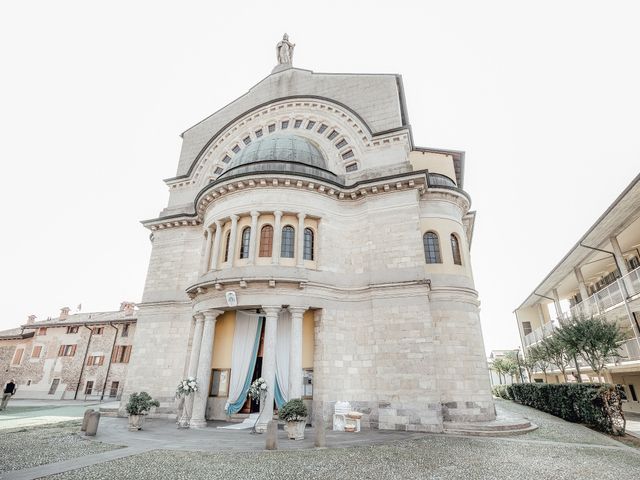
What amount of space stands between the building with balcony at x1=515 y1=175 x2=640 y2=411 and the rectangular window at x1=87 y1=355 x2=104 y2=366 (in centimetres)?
4012

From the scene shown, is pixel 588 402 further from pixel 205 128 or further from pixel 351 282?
pixel 205 128

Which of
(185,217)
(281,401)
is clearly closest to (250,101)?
(185,217)

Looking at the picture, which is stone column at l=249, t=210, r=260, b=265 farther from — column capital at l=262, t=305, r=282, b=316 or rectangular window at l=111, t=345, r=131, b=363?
rectangular window at l=111, t=345, r=131, b=363

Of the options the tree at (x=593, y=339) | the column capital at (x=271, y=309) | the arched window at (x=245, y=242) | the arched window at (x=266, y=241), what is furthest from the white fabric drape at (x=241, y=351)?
the tree at (x=593, y=339)

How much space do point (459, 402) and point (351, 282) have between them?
6.83 meters

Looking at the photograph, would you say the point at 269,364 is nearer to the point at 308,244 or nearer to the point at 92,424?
the point at 308,244

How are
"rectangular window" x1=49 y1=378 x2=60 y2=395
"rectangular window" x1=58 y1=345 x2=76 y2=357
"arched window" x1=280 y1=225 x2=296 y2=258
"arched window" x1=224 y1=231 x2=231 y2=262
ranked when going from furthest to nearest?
"rectangular window" x1=58 y1=345 x2=76 y2=357
"rectangular window" x1=49 y1=378 x2=60 y2=395
"arched window" x1=224 y1=231 x2=231 y2=262
"arched window" x1=280 y1=225 x2=296 y2=258

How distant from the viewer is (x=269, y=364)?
13352mm

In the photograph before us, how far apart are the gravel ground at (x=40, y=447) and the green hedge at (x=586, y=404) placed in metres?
17.9

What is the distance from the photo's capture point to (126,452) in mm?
8836

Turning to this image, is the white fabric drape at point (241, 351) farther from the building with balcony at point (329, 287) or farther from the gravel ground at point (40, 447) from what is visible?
the gravel ground at point (40, 447)

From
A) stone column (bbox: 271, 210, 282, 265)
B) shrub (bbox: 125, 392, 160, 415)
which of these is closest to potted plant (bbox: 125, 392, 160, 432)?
shrub (bbox: 125, 392, 160, 415)

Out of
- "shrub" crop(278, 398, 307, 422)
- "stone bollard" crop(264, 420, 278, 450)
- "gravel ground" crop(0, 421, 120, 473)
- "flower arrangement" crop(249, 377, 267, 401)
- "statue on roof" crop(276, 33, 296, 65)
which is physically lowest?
"gravel ground" crop(0, 421, 120, 473)

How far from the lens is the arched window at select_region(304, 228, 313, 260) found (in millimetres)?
16009
